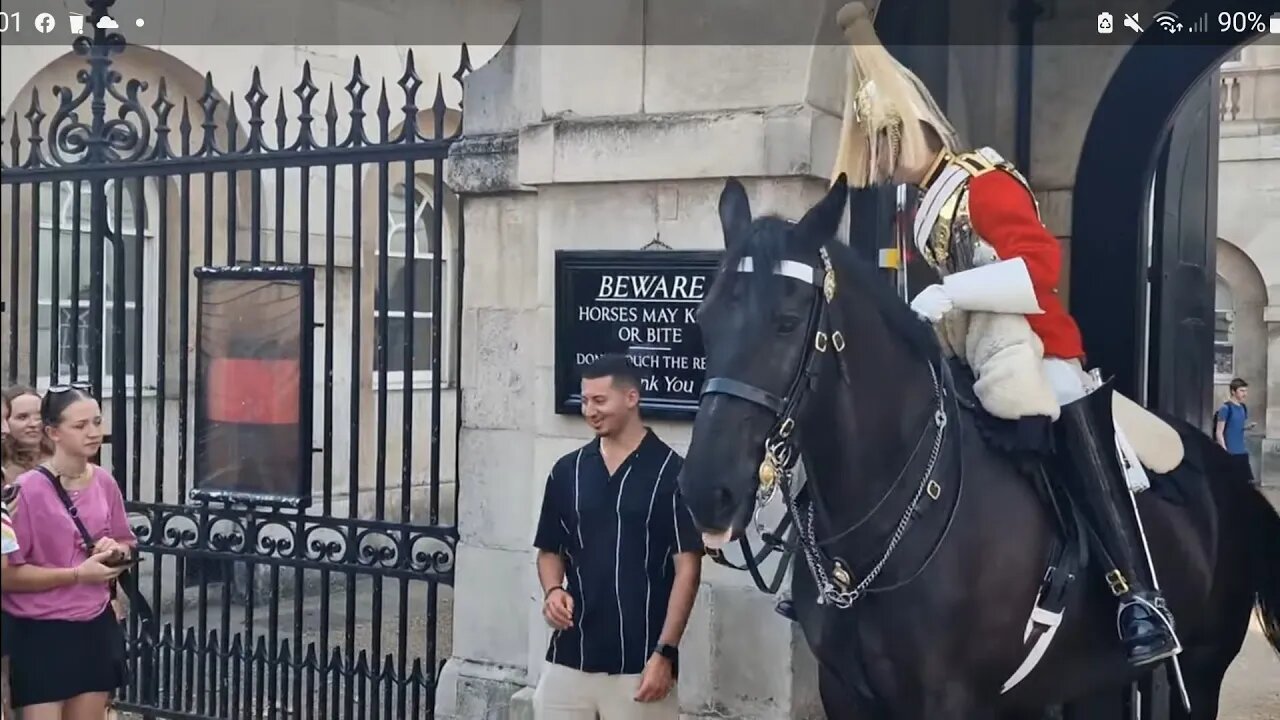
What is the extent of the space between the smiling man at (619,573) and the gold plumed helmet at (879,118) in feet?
3.33

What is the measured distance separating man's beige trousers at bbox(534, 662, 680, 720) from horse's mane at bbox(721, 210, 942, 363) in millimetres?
1406

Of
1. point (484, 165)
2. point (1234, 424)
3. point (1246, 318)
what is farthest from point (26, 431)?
point (1246, 318)

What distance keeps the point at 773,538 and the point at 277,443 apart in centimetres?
327

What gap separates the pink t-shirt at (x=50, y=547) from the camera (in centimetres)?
494

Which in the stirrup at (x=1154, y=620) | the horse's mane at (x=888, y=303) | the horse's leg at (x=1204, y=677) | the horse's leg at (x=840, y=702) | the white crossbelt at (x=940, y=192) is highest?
the white crossbelt at (x=940, y=192)

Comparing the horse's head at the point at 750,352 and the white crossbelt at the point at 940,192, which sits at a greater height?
the white crossbelt at the point at 940,192

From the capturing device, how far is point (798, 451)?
3680 millimetres

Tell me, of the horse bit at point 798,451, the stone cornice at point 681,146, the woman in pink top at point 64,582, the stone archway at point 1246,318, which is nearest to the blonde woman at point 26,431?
the woman in pink top at point 64,582

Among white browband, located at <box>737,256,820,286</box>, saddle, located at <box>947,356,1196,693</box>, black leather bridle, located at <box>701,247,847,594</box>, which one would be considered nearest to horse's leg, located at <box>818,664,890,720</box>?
saddle, located at <box>947,356,1196,693</box>

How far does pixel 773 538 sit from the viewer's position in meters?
4.07

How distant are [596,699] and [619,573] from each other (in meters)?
0.42

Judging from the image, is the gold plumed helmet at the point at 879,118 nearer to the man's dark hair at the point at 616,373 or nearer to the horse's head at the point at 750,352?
the horse's head at the point at 750,352

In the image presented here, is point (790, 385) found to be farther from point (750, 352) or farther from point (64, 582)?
point (64, 582)

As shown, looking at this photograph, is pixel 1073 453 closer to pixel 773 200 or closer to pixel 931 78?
pixel 773 200
